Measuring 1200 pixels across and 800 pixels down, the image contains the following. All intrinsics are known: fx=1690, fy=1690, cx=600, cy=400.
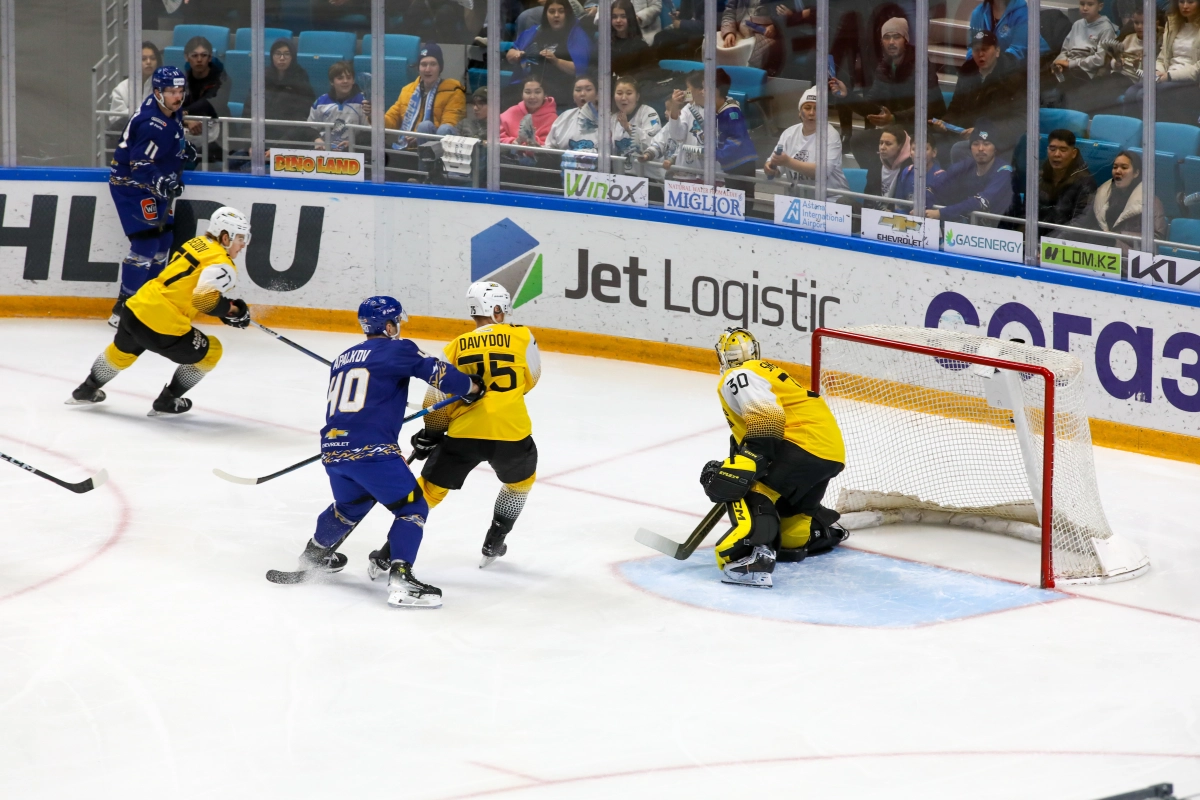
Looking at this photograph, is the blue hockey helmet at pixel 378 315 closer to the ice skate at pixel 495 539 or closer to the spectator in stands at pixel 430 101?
the ice skate at pixel 495 539

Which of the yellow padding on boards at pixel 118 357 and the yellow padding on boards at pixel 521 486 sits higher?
the yellow padding on boards at pixel 118 357

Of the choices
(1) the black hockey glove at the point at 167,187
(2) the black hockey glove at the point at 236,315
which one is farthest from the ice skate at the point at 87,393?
(1) the black hockey glove at the point at 167,187

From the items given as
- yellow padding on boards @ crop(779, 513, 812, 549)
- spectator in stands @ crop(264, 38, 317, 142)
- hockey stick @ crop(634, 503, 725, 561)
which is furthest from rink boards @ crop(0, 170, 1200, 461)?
hockey stick @ crop(634, 503, 725, 561)

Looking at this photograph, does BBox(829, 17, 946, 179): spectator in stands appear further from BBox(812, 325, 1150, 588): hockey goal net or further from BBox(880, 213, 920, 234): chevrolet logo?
BBox(812, 325, 1150, 588): hockey goal net

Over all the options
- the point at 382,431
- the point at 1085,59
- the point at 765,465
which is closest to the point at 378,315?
the point at 382,431

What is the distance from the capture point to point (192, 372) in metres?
7.95

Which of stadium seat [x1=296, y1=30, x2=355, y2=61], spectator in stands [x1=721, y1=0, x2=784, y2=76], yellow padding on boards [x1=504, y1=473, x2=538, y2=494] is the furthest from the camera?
stadium seat [x1=296, y1=30, x2=355, y2=61]

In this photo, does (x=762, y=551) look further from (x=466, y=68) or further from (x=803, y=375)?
(x=466, y=68)

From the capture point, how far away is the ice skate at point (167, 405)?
26.2 ft

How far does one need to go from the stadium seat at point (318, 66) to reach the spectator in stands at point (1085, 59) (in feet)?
13.8

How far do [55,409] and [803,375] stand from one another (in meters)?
3.64

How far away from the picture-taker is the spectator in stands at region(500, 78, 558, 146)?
9359 mm

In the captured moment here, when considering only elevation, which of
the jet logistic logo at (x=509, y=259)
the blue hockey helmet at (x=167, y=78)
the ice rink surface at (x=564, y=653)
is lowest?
the ice rink surface at (x=564, y=653)

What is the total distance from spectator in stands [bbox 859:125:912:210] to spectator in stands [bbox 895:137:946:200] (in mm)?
39
